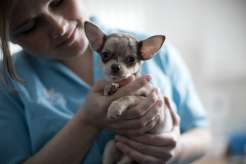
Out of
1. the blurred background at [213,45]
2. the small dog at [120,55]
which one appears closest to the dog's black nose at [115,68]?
the small dog at [120,55]

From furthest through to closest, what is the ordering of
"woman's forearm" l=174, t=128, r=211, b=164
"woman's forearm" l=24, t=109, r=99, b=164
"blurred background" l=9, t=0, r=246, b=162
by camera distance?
"blurred background" l=9, t=0, r=246, b=162 < "woman's forearm" l=174, t=128, r=211, b=164 < "woman's forearm" l=24, t=109, r=99, b=164

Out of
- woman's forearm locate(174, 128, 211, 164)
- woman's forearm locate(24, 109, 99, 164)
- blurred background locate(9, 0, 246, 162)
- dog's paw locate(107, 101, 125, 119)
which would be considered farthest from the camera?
blurred background locate(9, 0, 246, 162)

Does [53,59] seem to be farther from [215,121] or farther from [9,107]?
[215,121]

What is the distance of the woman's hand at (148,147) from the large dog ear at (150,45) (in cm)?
21

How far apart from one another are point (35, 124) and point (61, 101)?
96 mm

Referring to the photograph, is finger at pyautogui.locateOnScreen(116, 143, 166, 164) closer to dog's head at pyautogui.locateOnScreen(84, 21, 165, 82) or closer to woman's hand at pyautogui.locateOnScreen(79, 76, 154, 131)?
woman's hand at pyautogui.locateOnScreen(79, 76, 154, 131)

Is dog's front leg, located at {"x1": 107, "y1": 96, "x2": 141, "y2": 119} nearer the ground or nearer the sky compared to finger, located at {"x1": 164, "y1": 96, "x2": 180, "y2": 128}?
nearer the sky

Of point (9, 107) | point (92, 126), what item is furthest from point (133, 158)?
point (9, 107)

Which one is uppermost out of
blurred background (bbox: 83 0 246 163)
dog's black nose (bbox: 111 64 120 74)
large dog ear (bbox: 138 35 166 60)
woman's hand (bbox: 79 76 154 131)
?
large dog ear (bbox: 138 35 166 60)

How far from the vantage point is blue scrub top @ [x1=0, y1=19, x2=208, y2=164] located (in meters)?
0.99

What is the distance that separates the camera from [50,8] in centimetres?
91

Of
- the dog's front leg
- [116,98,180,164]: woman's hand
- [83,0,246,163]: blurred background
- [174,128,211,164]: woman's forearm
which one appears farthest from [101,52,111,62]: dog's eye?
[83,0,246,163]: blurred background

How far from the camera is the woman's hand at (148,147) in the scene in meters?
0.93

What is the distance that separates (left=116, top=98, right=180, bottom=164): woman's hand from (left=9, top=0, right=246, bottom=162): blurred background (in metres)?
1.14
